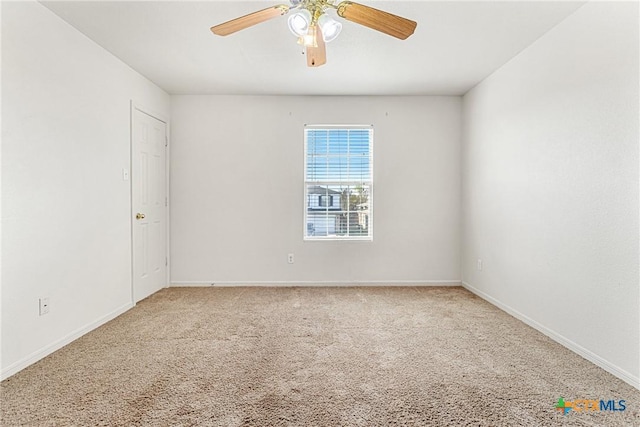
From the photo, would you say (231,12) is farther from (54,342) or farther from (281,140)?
(54,342)

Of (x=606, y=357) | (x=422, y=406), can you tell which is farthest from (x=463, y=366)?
(x=606, y=357)

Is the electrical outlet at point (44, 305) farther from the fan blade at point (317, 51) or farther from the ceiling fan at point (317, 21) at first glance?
the fan blade at point (317, 51)

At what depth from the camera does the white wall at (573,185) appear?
6.99 ft

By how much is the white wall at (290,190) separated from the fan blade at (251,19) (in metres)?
2.53

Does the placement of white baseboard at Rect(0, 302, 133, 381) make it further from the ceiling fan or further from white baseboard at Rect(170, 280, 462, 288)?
the ceiling fan

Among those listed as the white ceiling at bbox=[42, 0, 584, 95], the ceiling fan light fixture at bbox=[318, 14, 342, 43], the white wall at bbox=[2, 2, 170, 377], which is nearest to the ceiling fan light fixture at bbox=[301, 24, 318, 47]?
the ceiling fan light fixture at bbox=[318, 14, 342, 43]

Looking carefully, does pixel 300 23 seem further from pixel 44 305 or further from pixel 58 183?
pixel 44 305

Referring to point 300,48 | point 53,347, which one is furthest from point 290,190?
point 53,347

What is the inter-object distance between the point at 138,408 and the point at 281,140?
11.1 feet

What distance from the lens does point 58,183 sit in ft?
8.55

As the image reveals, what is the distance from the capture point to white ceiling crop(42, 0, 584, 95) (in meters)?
2.46

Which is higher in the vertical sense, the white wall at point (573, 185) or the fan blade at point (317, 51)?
the fan blade at point (317, 51)

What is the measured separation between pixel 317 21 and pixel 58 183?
225cm

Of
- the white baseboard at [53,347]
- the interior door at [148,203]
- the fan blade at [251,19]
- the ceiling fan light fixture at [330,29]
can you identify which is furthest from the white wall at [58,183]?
the ceiling fan light fixture at [330,29]
